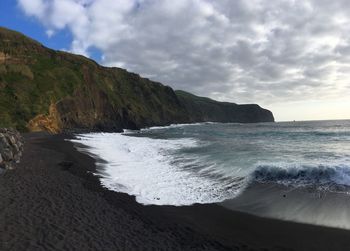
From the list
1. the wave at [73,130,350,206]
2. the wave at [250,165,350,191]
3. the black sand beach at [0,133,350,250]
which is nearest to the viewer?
Result: the black sand beach at [0,133,350,250]

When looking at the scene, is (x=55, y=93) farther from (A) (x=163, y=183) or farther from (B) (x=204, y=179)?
(B) (x=204, y=179)

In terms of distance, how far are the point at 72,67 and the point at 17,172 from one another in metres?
64.3

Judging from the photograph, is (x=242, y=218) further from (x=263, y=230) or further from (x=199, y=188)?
(x=199, y=188)

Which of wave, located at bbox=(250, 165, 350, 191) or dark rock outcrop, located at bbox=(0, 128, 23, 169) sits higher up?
dark rock outcrop, located at bbox=(0, 128, 23, 169)

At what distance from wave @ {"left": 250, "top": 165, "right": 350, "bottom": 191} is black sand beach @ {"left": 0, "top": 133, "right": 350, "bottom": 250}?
4885 millimetres

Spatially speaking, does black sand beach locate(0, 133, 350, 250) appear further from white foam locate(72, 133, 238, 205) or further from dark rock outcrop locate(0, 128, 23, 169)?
dark rock outcrop locate(0, 128, 23, 169)

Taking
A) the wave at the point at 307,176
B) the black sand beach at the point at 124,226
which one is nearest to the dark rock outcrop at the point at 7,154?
the black sand beach at the point at 124,226

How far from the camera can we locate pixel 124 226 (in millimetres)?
9688

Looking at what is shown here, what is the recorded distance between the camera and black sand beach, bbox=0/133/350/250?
842 centimetres

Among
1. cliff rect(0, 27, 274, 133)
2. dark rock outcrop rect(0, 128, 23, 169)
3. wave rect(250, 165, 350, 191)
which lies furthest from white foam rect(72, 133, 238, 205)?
cliff rect(0, 27, 274, 133)

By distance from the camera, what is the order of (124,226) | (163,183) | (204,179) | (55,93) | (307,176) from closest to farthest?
(124,226), (307,176), (163,183), (204,179), (55,93)

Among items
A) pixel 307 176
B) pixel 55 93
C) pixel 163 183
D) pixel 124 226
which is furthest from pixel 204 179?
pixel 55 93

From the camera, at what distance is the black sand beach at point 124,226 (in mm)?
8422

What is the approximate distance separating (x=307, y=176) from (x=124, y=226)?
10.6 metres
